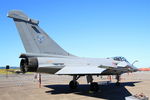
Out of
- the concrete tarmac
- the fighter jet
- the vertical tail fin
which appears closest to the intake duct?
the fighter jet

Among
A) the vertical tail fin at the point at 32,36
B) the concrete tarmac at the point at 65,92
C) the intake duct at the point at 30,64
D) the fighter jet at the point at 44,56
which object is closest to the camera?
the concrete tarmac at the point at 65,92

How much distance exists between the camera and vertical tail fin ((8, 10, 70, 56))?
13.1 m

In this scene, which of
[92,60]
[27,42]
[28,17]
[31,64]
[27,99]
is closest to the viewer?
[27,99]

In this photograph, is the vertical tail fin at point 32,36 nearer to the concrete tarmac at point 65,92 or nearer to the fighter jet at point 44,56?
the fighter jet at point 44,56

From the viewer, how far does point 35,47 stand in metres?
13.1

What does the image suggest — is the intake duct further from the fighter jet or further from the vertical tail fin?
the vertical tail fin

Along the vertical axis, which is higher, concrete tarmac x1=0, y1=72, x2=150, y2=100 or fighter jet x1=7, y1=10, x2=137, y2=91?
fighter jet x1=7, y1=10, x2=137, y2=91

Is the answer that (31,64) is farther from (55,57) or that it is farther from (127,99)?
(127,99)

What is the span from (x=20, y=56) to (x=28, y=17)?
129 inches

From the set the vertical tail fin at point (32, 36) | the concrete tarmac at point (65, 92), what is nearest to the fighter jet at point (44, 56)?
the vertical tail fin at point (32, 36)

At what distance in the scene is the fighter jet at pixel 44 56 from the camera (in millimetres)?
12271

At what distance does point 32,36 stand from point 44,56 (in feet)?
5.62

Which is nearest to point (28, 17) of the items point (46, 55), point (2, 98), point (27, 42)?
point (27, 42)

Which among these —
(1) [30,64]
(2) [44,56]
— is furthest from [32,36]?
(1) [30,64]
